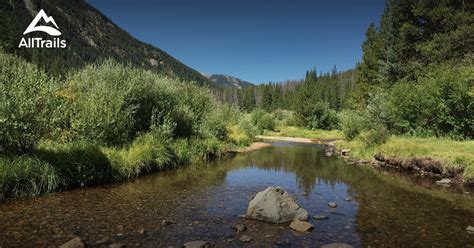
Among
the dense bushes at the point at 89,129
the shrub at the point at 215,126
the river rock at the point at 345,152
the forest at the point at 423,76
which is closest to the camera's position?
the dense bushes at the point at 89,129

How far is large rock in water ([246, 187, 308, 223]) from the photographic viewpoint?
11836mm

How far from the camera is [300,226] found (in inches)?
434

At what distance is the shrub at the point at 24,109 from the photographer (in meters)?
13.6

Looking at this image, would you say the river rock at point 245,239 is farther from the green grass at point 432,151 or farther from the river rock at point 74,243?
the green grass at point 432,151

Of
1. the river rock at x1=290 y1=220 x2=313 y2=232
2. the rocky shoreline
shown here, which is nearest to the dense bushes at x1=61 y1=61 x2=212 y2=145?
the river rock at x1=290 y1=220 x2=313 y2=232

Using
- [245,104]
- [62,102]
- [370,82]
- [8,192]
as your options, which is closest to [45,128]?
[62,102]

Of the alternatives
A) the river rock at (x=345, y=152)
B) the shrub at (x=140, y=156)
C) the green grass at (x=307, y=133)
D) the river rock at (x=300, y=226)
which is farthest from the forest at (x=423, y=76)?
the river rock at (x=300, y=226)

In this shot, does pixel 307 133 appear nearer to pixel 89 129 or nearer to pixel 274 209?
pixel 89 129

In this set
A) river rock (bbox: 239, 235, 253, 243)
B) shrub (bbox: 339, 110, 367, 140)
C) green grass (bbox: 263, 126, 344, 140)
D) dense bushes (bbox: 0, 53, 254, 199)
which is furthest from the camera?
green grass (bbox: 263, 126, 344, 140)

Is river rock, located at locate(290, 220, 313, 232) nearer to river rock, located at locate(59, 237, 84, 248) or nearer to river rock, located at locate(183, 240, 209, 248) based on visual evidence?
river rock, located at locate(183, 240, 209, 248)

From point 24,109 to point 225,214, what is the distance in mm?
8918

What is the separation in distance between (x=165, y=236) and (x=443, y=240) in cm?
800

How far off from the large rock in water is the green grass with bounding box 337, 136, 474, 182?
1182 centimetres

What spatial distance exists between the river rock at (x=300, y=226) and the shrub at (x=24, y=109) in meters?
10.9
